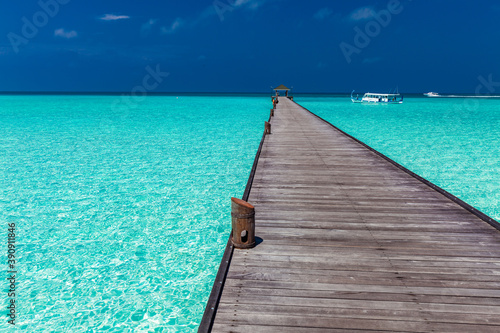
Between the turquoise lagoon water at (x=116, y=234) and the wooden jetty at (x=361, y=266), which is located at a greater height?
the wooden jetty at (x=361, y=266)

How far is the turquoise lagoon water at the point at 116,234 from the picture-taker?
208 inches

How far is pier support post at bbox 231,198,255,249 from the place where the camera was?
4.55 metres

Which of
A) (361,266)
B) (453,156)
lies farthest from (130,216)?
(453,156)

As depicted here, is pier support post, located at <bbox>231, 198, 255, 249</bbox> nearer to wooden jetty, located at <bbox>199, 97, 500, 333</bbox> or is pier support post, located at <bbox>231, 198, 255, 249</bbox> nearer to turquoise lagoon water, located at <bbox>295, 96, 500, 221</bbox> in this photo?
wooden jetty, located at <bbox>199, 97, 500, 333</bbox>

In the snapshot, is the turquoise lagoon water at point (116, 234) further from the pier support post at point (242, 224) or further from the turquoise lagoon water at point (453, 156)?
the turquoise lagoon water at point (453, 156)

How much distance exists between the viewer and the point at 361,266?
14.0 feet


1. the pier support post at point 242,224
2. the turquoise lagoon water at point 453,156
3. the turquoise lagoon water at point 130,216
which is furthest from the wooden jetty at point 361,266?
the turquoise lagoon water at point 453,156

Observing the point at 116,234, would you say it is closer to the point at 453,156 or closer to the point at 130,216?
the point at 130,216

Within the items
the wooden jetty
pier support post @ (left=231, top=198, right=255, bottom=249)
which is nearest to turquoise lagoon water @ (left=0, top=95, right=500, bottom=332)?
pier support post @ (left=231, top=198, right=255, bottom=249)

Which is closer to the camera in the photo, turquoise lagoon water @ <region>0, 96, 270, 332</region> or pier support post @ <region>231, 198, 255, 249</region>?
pier support post @ <region>231, 198, 255, 249</region>

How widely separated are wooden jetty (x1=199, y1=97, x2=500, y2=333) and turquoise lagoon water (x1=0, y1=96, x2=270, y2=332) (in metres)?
1.80

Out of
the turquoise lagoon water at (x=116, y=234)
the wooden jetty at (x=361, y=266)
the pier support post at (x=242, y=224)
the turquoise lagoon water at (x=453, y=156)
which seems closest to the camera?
the wooden jetty at (x=361, y=266)

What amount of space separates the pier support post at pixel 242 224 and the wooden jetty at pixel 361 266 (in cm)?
15

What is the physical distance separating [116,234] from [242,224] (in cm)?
484
